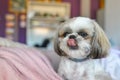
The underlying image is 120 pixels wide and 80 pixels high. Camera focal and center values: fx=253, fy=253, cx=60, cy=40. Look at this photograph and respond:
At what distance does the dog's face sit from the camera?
937 mm

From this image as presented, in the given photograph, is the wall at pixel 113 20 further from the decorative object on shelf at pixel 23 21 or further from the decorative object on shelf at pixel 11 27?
the decorative object on shelf at pixel 11 27

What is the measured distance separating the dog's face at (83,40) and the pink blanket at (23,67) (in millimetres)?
122

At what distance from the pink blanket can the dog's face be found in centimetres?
12

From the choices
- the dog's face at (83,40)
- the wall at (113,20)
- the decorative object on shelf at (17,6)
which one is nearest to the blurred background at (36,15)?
the decorative object on shelf at (17,6)

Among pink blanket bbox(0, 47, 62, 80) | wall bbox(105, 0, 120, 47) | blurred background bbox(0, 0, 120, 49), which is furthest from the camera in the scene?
blurred background bbox(0, 0, 120, 49)

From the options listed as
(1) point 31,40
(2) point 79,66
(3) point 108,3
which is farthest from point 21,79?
(1) point 31,40

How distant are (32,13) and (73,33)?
322 centimetres

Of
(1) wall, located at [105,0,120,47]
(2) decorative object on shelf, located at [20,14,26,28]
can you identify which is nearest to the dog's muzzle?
(1) wall, located at [105,0,120,47]

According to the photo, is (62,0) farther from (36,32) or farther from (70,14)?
(36,32)

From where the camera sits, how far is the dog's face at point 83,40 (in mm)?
937

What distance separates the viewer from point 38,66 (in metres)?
1.01

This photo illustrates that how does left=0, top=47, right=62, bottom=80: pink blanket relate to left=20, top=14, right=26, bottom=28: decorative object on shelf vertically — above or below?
above

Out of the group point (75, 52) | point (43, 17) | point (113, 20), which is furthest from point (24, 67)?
point (43, 17)

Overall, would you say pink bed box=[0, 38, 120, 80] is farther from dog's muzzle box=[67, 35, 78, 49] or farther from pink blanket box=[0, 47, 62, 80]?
dog's muzzle box=[67, 35, 78, 49]
